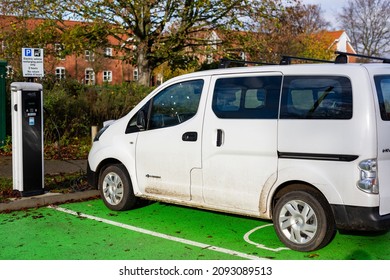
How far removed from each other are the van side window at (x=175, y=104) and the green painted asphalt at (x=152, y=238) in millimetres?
1321

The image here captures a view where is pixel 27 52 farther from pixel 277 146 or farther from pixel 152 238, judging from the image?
pixel 277 146

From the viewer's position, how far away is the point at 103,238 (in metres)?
Result: 5.80

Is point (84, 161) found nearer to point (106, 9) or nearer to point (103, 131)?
point (103, 131)

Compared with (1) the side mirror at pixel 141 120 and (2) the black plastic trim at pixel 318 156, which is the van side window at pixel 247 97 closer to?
(2) the black plastic trim at pixel 318 156

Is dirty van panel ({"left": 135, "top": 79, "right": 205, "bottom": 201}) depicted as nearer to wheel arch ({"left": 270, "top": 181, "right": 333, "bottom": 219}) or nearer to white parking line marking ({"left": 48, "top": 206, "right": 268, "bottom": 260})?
white parking line marking ({"left": 48, "top": 206, "right": 268, "bottom": 260})

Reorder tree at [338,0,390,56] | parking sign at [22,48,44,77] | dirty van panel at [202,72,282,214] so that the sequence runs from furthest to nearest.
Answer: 1. tree at [338,0,390,56]
2. parking sign at [22,48,44,77]
3. dirty van panel at [202,72,282,214]

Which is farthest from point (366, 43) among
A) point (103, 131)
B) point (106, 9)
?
point (103, 131)

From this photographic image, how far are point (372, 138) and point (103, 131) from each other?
13.1 feet

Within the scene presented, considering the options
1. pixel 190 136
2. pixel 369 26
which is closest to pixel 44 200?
pixel 190 136

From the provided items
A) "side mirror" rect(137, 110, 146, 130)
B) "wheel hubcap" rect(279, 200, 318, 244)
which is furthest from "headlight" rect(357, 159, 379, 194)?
"side mirror" rect(137, 110, 146, 130)

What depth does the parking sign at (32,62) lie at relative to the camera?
7.67 m

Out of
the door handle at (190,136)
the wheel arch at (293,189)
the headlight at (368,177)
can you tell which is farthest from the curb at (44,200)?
the headlight at (368,177)

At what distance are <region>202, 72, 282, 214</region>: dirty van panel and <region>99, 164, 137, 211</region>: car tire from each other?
1.40 metres

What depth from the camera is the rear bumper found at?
4785 mm
